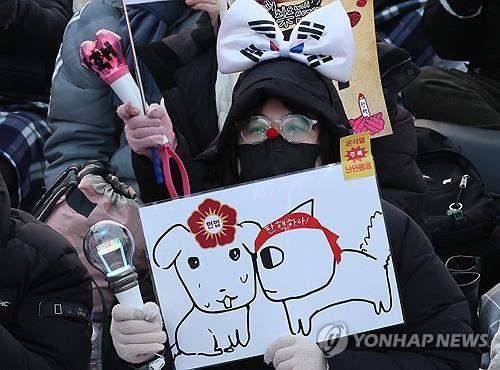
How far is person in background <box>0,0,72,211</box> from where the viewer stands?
11.8ft

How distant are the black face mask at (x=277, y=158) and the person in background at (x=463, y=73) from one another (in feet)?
4.94

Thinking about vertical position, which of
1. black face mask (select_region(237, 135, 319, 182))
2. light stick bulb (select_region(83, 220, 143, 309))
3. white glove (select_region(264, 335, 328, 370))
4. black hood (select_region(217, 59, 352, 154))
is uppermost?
black hood (select_region(217, 59, 352, 154))

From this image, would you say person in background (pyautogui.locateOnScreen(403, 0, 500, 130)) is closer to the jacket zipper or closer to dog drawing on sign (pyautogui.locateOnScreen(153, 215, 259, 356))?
the jacket zipper

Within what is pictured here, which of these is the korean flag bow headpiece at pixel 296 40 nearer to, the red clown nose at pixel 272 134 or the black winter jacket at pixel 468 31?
the red clown nose at pixel 272 134

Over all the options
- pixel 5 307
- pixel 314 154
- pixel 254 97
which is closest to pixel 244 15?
pixel 254 97

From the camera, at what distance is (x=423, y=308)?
7.23ft

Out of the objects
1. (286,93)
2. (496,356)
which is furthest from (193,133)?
(496,356)

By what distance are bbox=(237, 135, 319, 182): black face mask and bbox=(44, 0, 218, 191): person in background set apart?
0.99 m

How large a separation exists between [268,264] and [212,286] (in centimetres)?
12

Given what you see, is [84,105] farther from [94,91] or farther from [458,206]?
[458,206]

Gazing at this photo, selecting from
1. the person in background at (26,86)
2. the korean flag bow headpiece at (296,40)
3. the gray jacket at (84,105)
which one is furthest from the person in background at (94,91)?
the korean flag bow headpiece at (296,40)

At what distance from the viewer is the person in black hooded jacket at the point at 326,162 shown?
86.4 inches

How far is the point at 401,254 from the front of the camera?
87.7 inches

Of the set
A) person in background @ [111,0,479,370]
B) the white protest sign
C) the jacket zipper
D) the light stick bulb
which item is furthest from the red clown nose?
the jacket zipper
